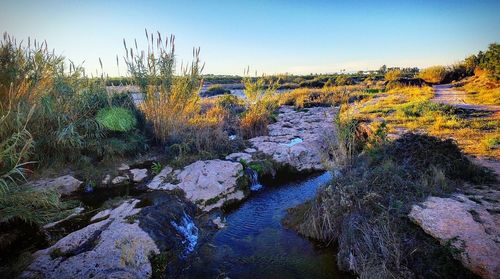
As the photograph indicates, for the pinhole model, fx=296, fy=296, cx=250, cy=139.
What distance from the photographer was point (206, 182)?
5.71m

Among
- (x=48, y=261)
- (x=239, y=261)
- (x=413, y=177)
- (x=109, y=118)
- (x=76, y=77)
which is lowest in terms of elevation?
(x=239, y=261)

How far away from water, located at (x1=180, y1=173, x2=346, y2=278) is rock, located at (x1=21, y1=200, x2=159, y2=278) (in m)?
0.60

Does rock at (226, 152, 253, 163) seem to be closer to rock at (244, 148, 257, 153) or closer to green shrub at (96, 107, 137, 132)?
rock at (244, 148, 257, 153)

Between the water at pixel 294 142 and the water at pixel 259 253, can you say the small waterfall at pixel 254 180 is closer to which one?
the water at pixel 259 253

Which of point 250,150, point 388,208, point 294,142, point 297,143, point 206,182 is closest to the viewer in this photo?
point 388,208

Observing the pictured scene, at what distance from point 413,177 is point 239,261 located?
2.82 meters

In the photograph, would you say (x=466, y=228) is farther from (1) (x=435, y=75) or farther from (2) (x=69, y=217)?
(1) (x=435, y=75)

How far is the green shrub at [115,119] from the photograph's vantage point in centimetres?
653

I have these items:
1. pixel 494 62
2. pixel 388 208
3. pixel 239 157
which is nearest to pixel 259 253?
pixel 388 208

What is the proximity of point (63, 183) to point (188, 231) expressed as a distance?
9.27 feet

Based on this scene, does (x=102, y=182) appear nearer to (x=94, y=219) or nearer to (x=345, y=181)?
(x=94, y=219)

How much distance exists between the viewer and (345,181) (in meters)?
4.48

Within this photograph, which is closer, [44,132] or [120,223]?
[120,223]

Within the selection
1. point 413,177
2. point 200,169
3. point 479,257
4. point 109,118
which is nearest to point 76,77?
point 109,118
